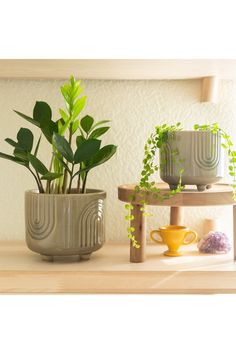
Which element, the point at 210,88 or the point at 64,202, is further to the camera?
the point at 210,88

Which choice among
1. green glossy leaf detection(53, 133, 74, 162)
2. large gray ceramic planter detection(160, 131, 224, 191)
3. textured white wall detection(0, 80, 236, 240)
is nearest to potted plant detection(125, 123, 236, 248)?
large gray ceramic planter detection(160, 131, 224, 191)

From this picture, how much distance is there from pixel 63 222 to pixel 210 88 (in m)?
0.45

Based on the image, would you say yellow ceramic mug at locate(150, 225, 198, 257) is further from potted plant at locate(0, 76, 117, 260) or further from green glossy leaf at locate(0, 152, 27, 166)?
green glossy leaf at locate(0, 152, 27, 166)

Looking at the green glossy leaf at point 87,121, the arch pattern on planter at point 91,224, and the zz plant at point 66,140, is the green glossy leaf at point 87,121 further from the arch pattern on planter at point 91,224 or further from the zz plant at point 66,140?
the arch pattern on planter at point 91,224

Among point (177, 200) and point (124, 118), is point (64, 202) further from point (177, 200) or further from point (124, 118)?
point (124, 118)

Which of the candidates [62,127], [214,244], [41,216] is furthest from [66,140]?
[214,244]

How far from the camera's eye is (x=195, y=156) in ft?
3.14

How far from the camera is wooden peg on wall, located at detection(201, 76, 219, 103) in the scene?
115cm
